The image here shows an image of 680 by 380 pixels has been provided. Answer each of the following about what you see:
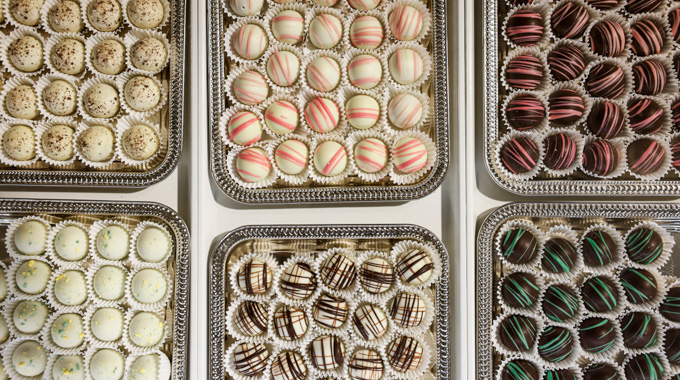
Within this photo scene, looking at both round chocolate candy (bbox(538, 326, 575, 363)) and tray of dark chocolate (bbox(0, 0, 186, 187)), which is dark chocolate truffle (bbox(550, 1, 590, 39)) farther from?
tray of dark chocolate (bbox(0, 0, 186, 187))

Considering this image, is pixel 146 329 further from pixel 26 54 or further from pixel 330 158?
pixel 26 54

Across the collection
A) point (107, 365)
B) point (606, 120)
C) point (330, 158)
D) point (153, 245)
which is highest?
point (606, 120)

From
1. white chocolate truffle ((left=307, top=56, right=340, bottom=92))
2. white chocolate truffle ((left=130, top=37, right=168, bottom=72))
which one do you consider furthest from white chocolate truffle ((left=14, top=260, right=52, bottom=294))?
white chocolate truffle ((left=307, top=56, right=340, bottom=92))

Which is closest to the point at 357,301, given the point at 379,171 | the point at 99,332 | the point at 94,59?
the point at 379,171

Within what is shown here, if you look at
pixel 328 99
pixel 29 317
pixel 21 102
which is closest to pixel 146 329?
pixel 29 317

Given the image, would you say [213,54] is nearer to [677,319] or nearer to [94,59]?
[94,59]

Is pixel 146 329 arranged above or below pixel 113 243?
below
